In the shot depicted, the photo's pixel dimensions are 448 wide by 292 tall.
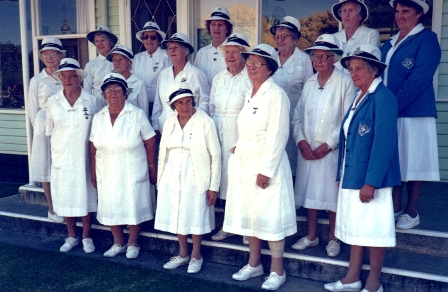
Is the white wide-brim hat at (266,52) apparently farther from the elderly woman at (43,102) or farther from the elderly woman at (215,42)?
the elderly woman at (43,102)

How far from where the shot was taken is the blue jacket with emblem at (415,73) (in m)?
3.99

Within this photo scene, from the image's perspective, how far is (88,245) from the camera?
5.02 meters

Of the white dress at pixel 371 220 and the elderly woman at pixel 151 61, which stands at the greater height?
the elderly woman at pixel 151 61

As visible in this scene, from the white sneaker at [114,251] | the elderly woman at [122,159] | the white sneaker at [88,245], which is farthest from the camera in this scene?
the white sneaker at [88,245]

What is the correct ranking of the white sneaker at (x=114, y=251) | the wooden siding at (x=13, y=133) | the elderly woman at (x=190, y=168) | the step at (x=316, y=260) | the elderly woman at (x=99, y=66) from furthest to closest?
1. the wooden siding at (x=13, y=133)
2. the elderly woman at (x=99, y=66)
3. the white sneaker at (x=114, y=251)
4. the elderly woman at (x=190, y=168)
5. the step at (x=316, y=260)

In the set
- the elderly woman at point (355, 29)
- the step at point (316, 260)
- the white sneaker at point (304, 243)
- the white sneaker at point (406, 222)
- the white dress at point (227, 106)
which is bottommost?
the step at point (316, 260)

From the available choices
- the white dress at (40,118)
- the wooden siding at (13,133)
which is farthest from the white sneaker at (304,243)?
the wooden siding at (13,133)

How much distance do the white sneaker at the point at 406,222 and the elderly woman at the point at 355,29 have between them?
162 cm

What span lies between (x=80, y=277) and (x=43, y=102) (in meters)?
2.18

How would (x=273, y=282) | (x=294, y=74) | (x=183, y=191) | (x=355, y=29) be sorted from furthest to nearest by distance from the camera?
(x=294, y=74), (x=355, y=29), (x=183, y=191), (x=273, y=282)

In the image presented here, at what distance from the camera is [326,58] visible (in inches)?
159

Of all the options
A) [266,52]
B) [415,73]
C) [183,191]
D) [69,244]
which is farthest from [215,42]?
[69,244]

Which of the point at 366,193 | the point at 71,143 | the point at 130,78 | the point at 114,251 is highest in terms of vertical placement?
the point at 130,78

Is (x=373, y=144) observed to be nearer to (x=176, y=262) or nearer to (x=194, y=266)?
(x=194, y=266)
